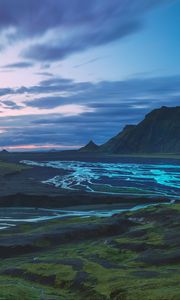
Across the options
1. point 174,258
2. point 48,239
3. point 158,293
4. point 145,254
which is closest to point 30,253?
point 48,239

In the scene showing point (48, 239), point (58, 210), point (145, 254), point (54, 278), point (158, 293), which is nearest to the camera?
point (158, 293)

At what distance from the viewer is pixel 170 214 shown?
70375 mm

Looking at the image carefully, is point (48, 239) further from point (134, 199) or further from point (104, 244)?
point (134, 199)

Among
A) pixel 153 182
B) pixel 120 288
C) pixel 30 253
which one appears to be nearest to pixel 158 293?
pixel 120 288

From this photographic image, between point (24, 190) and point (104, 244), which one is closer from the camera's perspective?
point (104, 244)

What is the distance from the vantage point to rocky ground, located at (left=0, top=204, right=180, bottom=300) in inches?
1416

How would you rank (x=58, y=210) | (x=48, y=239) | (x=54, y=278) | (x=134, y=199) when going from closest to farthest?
(x=54, y=278)
(x=48, y=239)
(x=58, y=210)
(x=134, y=199)

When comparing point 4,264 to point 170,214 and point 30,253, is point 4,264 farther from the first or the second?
point 170,214

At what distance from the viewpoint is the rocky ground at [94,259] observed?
3597 cm

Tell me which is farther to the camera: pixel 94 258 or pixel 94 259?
pixel 94 258

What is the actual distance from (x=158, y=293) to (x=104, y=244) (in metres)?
26.7

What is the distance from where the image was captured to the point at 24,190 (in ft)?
413

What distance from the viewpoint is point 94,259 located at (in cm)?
4888

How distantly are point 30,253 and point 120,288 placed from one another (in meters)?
26.4
